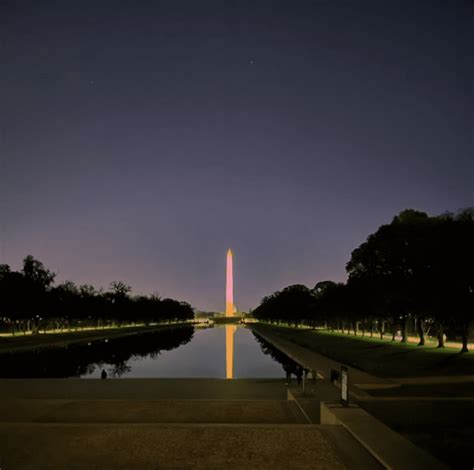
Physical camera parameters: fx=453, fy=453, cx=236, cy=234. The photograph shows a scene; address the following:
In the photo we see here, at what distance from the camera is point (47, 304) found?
2422 inches

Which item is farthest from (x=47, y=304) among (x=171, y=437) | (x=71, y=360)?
(x=171, y=437)

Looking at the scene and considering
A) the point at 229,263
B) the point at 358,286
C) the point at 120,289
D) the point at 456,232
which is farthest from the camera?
the point at 229,263

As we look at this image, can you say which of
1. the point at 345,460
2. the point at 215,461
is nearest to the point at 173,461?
the point at 215,461

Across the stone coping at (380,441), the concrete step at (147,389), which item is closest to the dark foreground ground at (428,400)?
the stone coping at (380,441)

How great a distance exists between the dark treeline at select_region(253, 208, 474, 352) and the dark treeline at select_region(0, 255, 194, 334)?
1583 inches

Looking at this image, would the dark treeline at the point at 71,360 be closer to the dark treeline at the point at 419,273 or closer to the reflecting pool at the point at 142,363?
the reflecting pool at the point at 142,363

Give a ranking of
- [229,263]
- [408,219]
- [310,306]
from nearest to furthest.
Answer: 1. [408,219]
2. [310,306]
3. [229,263]

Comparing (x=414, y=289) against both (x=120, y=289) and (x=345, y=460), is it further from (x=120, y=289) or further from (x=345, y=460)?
(x=120, y=289)

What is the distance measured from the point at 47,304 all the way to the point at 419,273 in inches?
1927

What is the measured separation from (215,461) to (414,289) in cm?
2668

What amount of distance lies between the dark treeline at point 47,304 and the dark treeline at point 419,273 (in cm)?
4020

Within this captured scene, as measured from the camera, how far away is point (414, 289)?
31750mm

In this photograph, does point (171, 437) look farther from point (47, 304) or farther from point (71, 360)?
point (47, 304)

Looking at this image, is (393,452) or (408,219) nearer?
(393,452)
